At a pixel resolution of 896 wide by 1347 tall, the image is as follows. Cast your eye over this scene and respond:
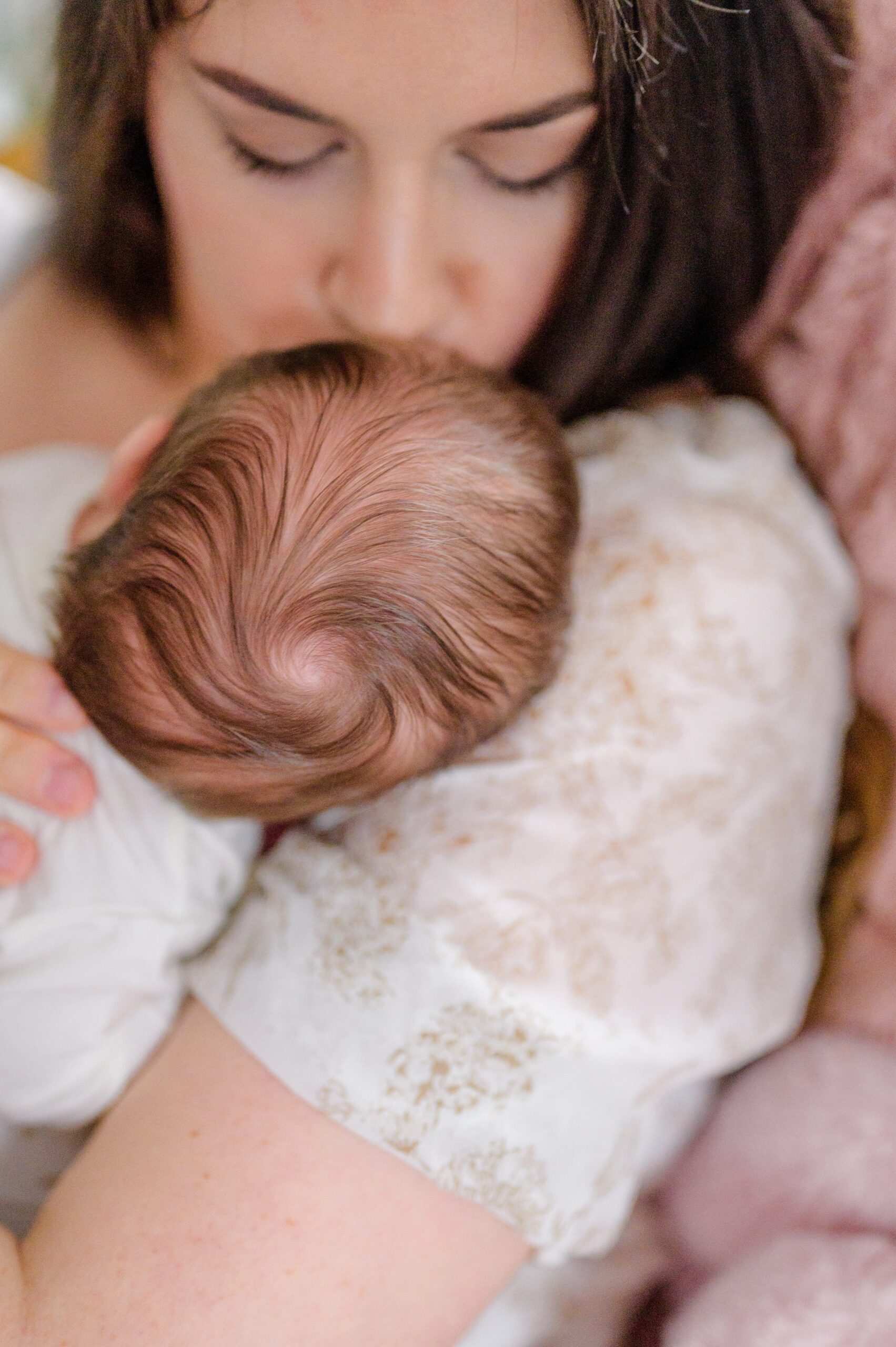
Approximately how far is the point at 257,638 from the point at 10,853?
279 mm

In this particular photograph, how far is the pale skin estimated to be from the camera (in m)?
0.67

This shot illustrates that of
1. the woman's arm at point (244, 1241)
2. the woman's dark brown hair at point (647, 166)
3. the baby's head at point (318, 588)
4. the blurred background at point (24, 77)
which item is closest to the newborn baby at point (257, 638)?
the baby's head at point (318, 588)

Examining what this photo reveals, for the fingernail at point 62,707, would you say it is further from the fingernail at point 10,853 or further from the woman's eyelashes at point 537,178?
the woman's eyelashes at point 537,178

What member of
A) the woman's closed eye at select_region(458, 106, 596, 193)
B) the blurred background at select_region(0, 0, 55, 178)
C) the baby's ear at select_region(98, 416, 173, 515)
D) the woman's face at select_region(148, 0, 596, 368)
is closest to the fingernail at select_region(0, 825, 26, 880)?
the baby's ear at select_region(98, 416, 173, 515)

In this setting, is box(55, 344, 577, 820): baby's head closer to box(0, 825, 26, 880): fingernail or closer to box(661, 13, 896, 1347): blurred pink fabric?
box(0, 825, 26, 880): fingernail

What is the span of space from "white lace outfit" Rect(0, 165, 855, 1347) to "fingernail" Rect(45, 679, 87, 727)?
196 mm

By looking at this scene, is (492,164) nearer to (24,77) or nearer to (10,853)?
(10,853)

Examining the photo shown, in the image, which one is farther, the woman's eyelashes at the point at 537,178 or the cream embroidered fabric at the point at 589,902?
the woman's eyelashes at the point at 537,178

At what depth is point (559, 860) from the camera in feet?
2.44

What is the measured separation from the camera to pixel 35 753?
80 centimetres

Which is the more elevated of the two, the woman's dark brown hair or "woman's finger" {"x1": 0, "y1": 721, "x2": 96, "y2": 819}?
the woman's dark brown hair

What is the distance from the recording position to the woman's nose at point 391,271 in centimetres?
82

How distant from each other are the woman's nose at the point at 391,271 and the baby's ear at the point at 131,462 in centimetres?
20

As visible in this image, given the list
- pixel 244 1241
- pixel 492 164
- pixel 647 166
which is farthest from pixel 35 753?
pixel 647 166
